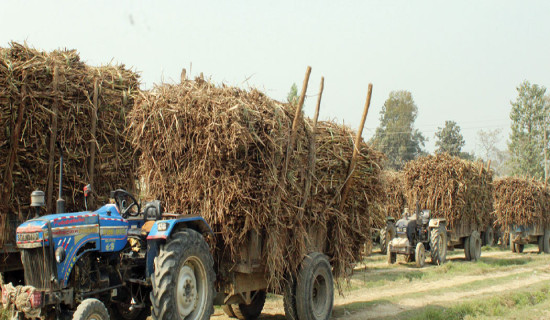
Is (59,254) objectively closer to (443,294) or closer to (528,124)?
(443,294)

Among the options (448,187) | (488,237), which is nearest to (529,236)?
(488,237)

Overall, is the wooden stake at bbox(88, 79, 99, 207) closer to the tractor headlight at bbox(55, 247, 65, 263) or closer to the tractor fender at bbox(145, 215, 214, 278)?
the tractor fender at bbox(145, 215, 214, 278)

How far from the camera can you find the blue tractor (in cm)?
501

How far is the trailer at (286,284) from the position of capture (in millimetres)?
6809

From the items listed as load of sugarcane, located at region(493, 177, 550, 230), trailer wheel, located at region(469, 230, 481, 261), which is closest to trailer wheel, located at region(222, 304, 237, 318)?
trailer wheel, located at region(469, 230, 481, 261)

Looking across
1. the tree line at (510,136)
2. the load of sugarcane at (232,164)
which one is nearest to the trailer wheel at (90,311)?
the load of sugarcane at (232,164)

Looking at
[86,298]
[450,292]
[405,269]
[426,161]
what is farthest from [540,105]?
[86,298]

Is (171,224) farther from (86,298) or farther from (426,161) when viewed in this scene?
(426,161)

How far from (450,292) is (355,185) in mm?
4506

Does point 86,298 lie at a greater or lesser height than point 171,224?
lesser

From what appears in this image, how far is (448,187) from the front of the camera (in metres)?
17.9

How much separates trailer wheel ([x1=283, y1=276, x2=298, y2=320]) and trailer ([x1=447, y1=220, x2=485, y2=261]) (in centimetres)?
1175

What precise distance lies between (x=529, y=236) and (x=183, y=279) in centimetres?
2114

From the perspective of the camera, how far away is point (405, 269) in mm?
15531
